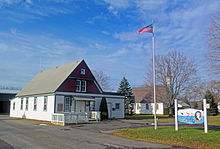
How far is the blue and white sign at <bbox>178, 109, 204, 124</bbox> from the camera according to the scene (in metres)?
14.9

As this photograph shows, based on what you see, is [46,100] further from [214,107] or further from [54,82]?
[214,107]

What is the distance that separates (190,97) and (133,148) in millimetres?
28867

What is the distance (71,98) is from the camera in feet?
90.6

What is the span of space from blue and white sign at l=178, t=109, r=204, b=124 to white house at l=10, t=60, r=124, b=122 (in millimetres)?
11584

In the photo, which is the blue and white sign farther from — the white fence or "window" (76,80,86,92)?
"window" (76,80,86,92)

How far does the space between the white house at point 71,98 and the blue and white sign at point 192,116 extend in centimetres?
1158

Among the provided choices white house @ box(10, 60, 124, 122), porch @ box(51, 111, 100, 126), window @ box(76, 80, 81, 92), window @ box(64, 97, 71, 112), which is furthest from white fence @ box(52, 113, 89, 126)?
window @ box(76, 80, 81, 92)

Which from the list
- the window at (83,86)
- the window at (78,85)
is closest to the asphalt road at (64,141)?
the window at (78,85)

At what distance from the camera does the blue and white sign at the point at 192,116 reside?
14892 mm

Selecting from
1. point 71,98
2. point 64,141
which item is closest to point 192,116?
point 64,141

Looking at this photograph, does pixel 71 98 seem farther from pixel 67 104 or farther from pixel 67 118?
pixel 67 118

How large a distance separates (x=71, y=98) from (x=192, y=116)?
16457 millimetres

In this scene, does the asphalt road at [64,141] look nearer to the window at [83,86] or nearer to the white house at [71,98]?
the white house at [71,98]

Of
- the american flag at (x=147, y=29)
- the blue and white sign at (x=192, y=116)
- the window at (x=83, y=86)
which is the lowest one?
the blue and white sign at (x=192, y=116)
